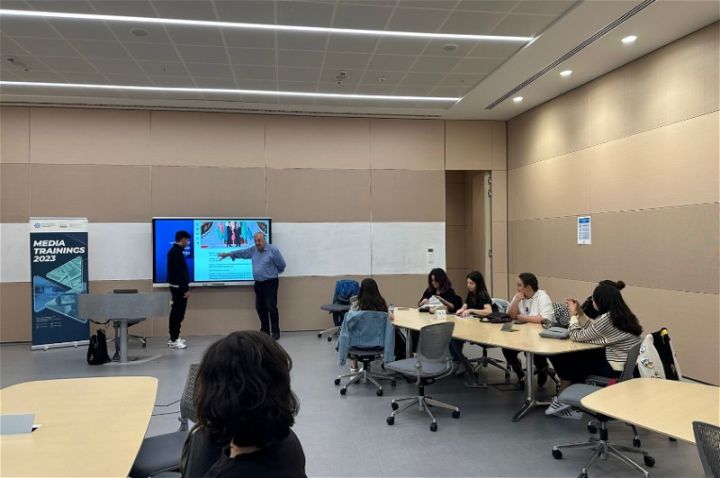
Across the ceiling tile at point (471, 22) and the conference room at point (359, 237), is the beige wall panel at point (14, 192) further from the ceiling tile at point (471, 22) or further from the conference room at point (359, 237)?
the ceiling tile at point (471, 22)

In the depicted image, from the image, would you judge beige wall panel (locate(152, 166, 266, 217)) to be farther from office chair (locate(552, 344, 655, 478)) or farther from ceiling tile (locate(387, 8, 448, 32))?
office chair (locate(552, 344, 655, 478))

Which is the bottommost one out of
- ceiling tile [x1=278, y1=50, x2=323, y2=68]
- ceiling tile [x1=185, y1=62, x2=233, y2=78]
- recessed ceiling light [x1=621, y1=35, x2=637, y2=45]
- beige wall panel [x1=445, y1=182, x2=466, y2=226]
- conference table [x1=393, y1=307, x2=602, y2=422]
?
conference table [x1=393, y1=307, x2=602, y2=422]

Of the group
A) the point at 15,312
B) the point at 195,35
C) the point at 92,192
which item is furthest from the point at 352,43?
the point at 15,312

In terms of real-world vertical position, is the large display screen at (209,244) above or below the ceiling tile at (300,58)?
below

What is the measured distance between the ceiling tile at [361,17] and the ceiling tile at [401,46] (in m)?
0.39

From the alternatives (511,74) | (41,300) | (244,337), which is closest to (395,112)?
(511,74)

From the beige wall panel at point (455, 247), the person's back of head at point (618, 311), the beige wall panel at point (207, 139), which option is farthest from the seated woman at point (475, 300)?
the beige wall panel at point (455, 247)

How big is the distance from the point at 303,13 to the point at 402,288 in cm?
552

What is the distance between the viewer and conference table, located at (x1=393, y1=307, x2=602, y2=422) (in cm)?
397

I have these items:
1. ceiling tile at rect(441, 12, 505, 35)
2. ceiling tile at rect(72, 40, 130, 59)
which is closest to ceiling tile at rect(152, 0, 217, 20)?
ceiling tile at rect(72, 40, 130, 59)

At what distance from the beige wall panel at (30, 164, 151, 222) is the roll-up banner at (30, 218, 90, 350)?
0.59 meters

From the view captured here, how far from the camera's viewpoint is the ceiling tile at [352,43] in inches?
217

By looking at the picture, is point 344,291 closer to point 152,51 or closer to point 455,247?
point 455,247

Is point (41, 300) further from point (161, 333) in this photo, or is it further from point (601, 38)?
point (601, 38)
